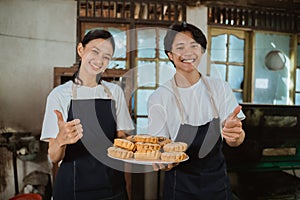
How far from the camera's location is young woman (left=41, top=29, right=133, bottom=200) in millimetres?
1111

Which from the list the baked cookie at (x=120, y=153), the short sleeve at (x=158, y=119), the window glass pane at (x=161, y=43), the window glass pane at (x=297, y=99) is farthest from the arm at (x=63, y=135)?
the window glass pane at (x=297, y=99)

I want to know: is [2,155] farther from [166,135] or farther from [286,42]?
[286,42]

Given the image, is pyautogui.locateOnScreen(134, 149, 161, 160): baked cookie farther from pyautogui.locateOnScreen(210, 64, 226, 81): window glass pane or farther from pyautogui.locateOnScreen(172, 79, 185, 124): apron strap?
pyautogui.locateOnScreen(210, 64, 226, 81): window glass pane

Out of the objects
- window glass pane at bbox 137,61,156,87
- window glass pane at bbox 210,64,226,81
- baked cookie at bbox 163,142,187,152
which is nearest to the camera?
baked cookie at bbox 163,142,187,152

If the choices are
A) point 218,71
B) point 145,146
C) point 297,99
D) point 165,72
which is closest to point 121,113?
point 145,146

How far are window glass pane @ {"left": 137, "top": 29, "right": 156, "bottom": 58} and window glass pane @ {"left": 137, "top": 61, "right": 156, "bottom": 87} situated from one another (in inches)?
2.6

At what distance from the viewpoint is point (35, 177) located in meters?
1.48

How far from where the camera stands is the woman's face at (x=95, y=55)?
112 centimetres

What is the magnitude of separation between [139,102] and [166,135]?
42 cm

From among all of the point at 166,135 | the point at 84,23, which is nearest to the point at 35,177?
the point at 166,135

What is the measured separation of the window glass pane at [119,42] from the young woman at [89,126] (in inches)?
9.9

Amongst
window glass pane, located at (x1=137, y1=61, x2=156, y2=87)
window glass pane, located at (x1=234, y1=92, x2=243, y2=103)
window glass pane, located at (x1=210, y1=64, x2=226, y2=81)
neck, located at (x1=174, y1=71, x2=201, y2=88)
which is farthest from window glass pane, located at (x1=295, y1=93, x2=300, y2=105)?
window glass pane, located at (x1=137, y1=61, x2=156, y2=87)

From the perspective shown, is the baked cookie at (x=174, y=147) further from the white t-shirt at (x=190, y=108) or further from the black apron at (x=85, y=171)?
the black apron at (x=85, y=171)

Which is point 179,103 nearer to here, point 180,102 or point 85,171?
point 180,102
